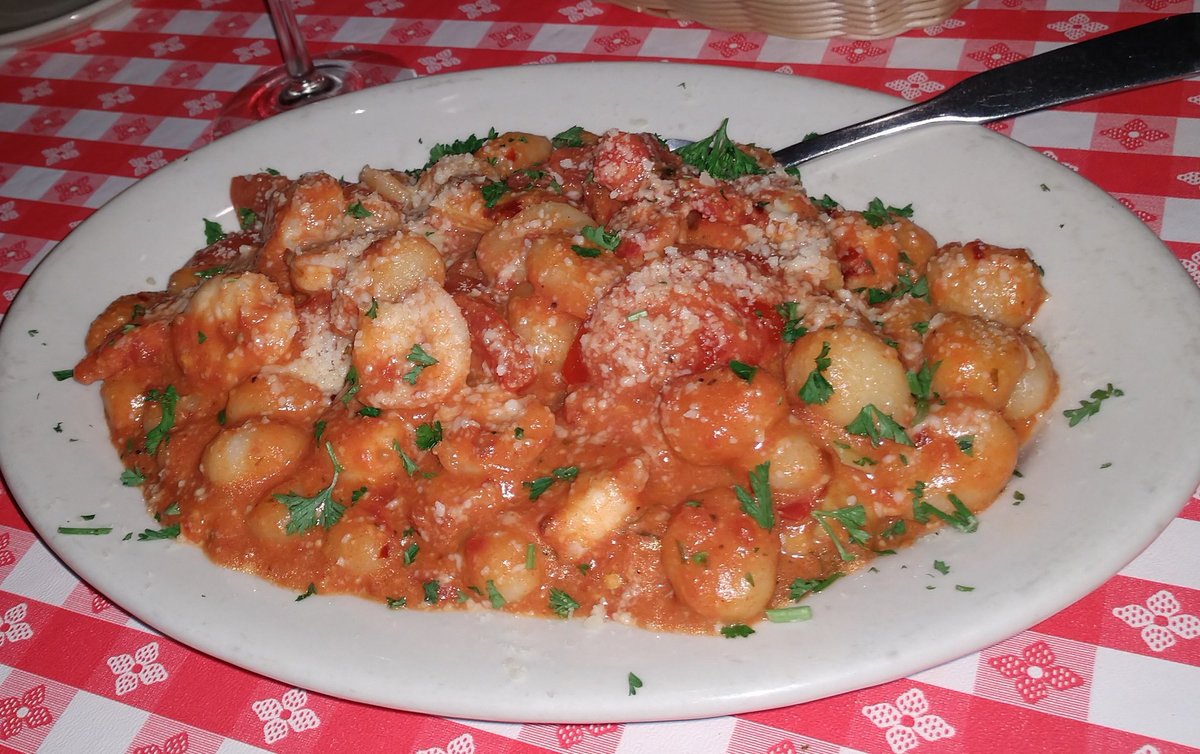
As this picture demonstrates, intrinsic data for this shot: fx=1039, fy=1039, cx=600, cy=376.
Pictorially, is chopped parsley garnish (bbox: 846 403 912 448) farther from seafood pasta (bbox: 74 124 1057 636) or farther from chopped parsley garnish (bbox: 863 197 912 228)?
chopped parsley garnish (bbox: 863 197 912 228)

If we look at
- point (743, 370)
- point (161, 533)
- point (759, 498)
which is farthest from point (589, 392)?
point (161, 533)

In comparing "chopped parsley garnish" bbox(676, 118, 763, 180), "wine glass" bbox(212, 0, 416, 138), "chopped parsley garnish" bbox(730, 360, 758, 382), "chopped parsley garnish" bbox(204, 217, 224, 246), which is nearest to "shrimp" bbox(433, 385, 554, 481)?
"chopped parsley garnish" bbox(730, 360, 758, 382)

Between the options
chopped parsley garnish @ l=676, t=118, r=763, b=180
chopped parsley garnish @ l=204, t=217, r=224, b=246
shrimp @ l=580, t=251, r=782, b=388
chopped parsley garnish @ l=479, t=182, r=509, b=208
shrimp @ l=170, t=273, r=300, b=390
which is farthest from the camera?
chopped parsley garnish @ l=204, t=217, r=224, b=246

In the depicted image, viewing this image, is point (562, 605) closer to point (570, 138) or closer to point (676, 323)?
point (676, 323)

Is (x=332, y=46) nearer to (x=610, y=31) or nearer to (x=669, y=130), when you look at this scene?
(x=610, y=31)

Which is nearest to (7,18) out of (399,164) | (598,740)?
(399,164)
